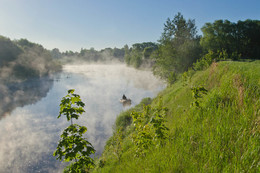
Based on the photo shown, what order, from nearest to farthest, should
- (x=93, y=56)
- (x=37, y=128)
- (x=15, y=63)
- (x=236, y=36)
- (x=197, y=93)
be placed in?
(x=197, y=93) < (x=37, y=128) < (x=236, y=36) < (x=15, y=63) < (x=93, y=56)

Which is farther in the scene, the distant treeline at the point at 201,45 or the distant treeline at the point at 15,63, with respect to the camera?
the distant treeline at the point at 15,63

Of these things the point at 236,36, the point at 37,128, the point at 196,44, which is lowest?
the point at 37,128

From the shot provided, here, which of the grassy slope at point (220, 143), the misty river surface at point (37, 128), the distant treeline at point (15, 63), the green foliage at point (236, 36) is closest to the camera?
the grassy slope at point (220, 143)

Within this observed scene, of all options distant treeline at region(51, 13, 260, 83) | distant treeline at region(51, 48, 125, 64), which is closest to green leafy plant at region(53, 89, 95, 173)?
distant treeline at region(51, 13, 260, 83)

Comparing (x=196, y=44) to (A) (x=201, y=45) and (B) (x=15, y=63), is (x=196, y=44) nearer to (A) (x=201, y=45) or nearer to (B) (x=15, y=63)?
(A) (x=201, y=45)

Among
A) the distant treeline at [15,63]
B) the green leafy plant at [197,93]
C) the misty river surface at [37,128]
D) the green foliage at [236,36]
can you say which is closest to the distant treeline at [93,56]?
the distant treeline at [15,63]

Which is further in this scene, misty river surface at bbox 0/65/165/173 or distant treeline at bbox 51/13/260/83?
distant treeline at bbox 51/13/260/83

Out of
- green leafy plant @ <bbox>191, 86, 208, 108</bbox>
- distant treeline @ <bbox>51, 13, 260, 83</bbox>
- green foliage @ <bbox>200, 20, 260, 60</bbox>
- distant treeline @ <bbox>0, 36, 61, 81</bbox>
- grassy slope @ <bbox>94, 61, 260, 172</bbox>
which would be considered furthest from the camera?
distant treeline @ <bbox>0, 36, 61, 81</bbox>

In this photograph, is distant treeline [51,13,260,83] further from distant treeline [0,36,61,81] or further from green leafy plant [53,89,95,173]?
distant treeline [0,36,61,81]

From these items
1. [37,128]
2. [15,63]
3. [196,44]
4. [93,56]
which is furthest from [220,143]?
[93,56]

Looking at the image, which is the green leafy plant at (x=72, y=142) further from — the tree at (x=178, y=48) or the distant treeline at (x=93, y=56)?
the distant treeline at (x=93, y=56)

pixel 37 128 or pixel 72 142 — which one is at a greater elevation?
pixel 72 142

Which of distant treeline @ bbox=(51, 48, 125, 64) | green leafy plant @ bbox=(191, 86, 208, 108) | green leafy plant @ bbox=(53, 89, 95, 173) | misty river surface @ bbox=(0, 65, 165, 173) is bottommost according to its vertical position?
misty river surface @ bbox=(0, 65, 165, 173)

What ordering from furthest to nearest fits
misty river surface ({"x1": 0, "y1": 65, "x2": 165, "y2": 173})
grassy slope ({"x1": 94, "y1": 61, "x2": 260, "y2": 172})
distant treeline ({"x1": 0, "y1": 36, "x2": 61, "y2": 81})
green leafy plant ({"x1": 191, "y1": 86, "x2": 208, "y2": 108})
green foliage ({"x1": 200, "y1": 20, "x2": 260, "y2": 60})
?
distant treeline ({"x1": 0, "y1": 36, "x2": 61, "y2": 81}), green foliage ({"x1": 200, "y1": 20, "x2": 260, "y2": 60}), misty river surface ({"x1": 0, "y1": 65, "x2": 165, "y2": 173}), green leafy plant ({"x1": 191, "y1": 86, "x2": 208, "y2": 108}), grassy slope ({"x1": 94, "y1": 61, "x2": 260, "y2": 172})
